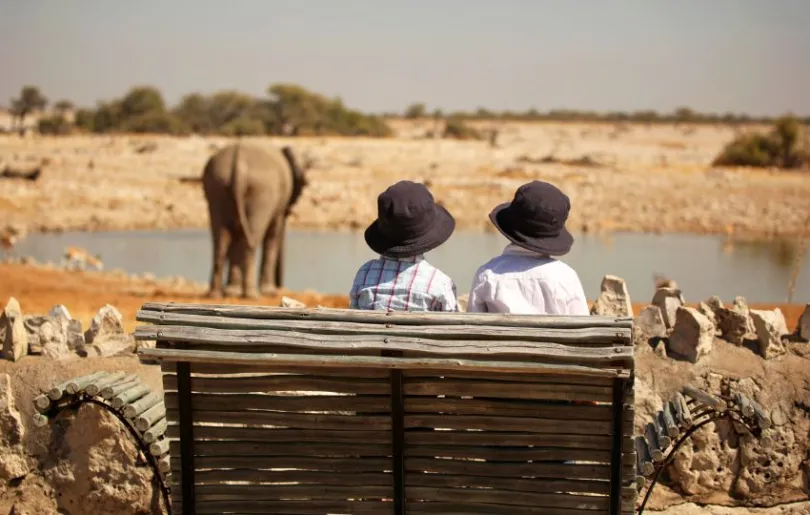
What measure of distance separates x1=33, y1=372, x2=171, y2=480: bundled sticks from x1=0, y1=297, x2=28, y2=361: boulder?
100 cm

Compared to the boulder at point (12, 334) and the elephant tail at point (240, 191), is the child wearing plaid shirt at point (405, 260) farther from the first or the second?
the elephant tail at point (240, 191)

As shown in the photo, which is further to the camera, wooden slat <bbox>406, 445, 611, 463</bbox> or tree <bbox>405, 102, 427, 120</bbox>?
tree <bbox>405, 102, 427, 120</bbox>

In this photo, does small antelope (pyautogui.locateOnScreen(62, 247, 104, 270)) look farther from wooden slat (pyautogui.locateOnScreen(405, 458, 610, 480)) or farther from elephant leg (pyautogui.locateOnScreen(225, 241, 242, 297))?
wooden slat (pyautogui.locateOnScreen(405, 458, 610, 480))

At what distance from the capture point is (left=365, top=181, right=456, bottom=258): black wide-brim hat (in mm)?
3684

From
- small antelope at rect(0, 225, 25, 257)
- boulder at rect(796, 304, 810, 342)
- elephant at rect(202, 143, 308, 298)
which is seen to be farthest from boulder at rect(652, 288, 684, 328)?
small antelope at rect(0, 225, 25, 257)

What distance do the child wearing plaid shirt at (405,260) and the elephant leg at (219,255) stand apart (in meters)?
8.92

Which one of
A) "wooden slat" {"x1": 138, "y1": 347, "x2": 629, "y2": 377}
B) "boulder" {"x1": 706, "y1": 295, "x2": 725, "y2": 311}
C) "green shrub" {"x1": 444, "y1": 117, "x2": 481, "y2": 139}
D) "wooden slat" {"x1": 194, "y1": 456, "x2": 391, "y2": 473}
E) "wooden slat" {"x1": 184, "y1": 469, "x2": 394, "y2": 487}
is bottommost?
"wooden slat" {"x1": 184, "y1": 469, "x2": 394, "y2": 487}

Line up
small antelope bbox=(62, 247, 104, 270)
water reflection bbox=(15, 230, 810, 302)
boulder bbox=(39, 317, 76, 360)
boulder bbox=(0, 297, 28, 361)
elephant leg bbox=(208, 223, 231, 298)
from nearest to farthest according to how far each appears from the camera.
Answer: boulder bbox=(0, 297, 28, 361) < boulder bbox=(39, 317, 76, 360) < elephant leg bbox=(208, 223, 231, 298) < water reflection bbox=(15, 230, 810, 302) < small antelope bbox=(62, 247, 104, 270)

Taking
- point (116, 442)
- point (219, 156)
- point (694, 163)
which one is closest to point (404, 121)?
point (694, 163)

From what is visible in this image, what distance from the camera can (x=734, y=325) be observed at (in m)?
→ 4.98

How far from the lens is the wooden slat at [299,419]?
10.7ft

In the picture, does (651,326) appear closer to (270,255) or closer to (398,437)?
(398,437)

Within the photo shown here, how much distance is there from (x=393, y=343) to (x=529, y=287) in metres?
0.83

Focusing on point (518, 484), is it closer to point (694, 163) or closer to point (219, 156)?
point (219, 156)
